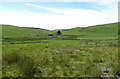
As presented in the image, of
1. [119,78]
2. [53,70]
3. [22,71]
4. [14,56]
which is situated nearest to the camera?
[119,78]

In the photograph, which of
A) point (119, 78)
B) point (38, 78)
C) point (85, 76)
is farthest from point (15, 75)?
point (119, 78)

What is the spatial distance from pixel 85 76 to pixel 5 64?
6453mm

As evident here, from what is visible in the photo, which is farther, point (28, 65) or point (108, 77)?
point (28, 65)

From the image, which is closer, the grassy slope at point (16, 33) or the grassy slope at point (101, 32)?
the grassy slope at point (101, 32)

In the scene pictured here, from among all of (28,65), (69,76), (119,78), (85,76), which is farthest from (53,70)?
(119,78)

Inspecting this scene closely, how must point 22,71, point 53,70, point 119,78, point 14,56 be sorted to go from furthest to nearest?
point 14,56
point 53,70
point 22,71
point 119,78

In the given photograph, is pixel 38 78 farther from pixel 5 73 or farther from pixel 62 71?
pixel 5 73

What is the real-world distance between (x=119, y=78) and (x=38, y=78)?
471cm

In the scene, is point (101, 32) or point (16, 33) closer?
point (101, 32)

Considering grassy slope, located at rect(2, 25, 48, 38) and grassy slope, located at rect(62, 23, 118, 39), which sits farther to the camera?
grassy slope, located at rect(2, 25, 48, 38)

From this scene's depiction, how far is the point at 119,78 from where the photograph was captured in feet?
17.0

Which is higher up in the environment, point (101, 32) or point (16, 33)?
point (16, 33)

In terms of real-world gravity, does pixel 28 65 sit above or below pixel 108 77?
above

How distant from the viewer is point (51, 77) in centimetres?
538
